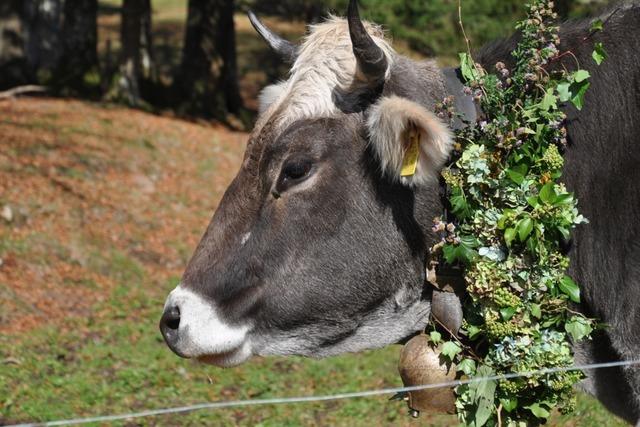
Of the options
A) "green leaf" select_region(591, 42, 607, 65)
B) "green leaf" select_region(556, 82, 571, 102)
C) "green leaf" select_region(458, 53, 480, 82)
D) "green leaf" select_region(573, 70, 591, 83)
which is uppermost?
"green leaf" select_region(591, 42, 607, 65)

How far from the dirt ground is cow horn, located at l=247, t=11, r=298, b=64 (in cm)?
546

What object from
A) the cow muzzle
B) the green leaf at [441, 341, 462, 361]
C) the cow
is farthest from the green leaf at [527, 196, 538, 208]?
the cow muzzle

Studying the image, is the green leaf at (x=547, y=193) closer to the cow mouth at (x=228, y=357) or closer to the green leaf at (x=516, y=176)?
the green leaf at (x=516, y=176)

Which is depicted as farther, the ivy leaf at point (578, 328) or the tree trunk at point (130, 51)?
the tree trunk at point (130, 51)

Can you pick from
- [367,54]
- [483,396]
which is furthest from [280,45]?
[483,396]

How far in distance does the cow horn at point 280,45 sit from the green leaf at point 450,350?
4.93 feet

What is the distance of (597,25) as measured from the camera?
421 cm

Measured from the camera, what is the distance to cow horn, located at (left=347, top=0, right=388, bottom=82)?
4023 mm

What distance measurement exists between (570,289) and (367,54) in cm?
126

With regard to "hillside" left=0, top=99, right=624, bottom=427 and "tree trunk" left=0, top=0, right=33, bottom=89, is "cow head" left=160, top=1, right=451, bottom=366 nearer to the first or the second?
"hillside" left=0, top=99, right=624, bottom=427

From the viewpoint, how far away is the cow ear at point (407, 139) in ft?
13.1

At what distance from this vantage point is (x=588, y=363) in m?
4.34

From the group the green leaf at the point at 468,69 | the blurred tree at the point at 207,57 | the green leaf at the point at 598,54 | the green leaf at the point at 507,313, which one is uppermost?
the green leaf at the point at 598,54

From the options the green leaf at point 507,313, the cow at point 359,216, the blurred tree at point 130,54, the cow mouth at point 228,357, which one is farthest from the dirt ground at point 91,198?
the green leaf at point 507,313
